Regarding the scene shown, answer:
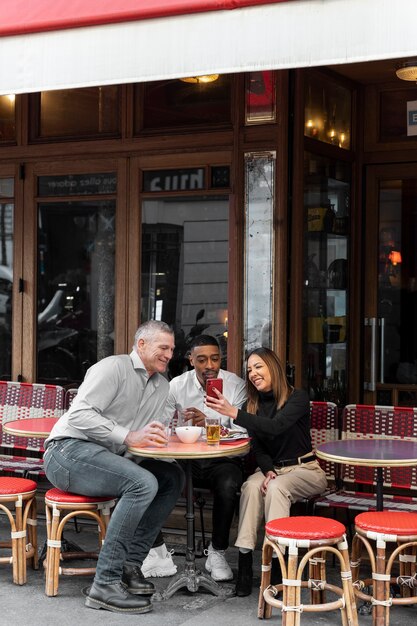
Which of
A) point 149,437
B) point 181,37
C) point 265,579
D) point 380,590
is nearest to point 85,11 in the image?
point 181,37

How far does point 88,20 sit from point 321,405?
283 cm

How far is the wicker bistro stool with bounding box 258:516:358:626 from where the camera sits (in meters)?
4.99

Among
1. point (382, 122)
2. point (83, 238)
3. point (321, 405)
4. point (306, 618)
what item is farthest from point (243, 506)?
point (382, 122)

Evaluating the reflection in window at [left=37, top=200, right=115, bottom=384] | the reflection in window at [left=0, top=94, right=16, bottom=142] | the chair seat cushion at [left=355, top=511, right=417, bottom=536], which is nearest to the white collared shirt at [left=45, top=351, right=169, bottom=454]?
the chair seat cushion at [left=355, top=511, right=417, bottom=536]

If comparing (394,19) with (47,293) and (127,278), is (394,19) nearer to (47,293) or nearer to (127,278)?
(127,278)

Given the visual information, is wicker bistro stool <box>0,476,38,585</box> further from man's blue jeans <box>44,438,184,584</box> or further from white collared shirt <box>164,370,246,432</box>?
white collared shirt <box>164,370,246,432</box>

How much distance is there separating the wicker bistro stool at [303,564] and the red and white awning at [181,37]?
2.21m

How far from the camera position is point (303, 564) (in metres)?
4.94

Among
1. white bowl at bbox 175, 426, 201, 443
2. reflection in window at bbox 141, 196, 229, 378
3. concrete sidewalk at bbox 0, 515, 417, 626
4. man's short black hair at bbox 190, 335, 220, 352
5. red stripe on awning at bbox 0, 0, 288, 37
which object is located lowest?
concrete sidewalk at bbox 0, 515, 417, 626

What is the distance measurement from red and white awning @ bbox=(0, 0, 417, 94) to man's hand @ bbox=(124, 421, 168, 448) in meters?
1.84

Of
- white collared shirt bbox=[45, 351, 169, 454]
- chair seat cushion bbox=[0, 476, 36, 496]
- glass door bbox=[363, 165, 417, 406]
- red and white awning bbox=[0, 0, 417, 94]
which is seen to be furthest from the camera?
glass door bbox=[363, 165, 417, 406]

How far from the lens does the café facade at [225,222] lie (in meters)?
Answer: 7.03

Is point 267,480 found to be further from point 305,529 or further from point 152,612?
point 152,612

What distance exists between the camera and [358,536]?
5414 millimetres
